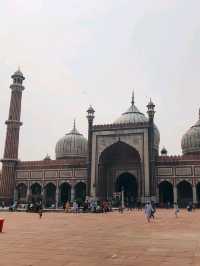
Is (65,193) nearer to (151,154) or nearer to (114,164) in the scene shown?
(114,164)

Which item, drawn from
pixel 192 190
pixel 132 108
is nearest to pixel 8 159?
pixel 132 108

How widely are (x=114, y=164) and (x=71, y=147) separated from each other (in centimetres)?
947

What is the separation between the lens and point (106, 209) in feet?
88.8

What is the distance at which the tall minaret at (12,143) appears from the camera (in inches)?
1535

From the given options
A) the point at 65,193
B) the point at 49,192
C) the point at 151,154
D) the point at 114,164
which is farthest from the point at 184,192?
the point at 49,192

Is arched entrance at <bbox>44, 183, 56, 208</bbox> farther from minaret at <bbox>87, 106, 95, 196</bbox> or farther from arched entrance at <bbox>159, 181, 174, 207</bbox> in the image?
arched entrance at <bbox>159, 181, 174, 207</bbox>

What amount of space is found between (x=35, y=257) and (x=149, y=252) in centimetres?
203

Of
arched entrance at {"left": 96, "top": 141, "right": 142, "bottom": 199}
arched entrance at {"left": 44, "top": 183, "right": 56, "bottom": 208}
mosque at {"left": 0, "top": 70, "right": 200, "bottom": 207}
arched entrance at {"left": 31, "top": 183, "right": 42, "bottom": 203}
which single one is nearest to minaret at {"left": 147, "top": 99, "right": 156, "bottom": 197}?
mosque at {"left": 0, "top": 70, "right": 200, "bottom": 207}

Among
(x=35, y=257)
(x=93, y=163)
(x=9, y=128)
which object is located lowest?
(x=35, y=257)

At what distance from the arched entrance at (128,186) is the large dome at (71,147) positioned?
849cm

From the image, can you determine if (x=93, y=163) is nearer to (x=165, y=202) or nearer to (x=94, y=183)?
(x=94, y=183)

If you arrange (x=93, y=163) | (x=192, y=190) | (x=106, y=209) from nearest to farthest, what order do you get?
(x=106, y=209) → (x=192, y=190) → (x=93, y=163)

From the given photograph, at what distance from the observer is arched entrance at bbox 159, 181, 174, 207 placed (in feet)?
119

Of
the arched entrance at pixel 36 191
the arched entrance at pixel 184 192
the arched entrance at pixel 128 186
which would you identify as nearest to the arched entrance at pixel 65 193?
the arched entrance at pixel 36 191
